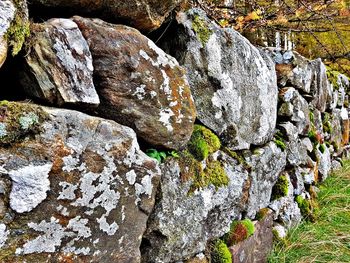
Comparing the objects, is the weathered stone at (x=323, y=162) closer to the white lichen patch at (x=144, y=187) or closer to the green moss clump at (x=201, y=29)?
the green moss clump at (x=201, y=29)

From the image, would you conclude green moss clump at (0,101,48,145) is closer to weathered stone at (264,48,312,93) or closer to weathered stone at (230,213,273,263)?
weathered stone at (230,213,273,263)

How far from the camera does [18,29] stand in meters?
1.05

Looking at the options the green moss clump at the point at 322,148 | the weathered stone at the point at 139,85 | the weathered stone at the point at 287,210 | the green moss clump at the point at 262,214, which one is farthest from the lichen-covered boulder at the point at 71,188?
the green moss clump at the point at 322,148

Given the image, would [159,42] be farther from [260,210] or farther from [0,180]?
[260,210]

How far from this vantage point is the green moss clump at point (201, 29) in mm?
1879

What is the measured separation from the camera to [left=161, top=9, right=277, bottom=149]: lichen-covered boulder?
187cm

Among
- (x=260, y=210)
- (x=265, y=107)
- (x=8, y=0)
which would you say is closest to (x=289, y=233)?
(x=260, y=210)

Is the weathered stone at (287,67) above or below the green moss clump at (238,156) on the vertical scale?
above

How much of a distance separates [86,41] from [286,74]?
239 cm

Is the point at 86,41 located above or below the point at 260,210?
above

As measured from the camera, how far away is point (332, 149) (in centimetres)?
492

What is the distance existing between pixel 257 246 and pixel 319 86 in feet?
8.30

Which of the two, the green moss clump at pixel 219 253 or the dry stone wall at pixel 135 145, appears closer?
the dry stone wall at pixel 135 145

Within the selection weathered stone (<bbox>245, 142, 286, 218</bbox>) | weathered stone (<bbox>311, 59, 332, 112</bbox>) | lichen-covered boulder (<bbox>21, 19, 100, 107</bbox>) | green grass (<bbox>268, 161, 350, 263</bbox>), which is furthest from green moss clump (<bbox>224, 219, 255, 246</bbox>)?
weathered stone (<bbox>311, 59, 332, 112</bbox>)
